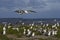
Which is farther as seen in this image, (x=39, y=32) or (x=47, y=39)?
(x=39, y=32)

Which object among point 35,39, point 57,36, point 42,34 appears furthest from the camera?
point 42,34

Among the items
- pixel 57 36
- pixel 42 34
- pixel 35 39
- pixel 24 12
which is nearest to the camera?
pixel 24 12

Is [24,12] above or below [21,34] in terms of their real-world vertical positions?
above

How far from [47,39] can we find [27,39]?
2.77m

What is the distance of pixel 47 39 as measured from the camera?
3070cm

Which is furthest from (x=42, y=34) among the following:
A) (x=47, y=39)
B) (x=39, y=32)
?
(x=47, y=39)

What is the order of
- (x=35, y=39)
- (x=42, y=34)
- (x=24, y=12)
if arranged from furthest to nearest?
(x=42, y=34), (x=35, y=39), (x=24, y=12)

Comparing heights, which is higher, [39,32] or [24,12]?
[24,12]

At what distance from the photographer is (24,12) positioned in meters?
29.5

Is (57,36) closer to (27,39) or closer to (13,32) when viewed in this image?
(27,39)

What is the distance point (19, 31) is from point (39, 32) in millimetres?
2452

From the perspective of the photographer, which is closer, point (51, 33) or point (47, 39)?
point (47, 39)

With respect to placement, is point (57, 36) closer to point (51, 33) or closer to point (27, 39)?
point (51, 33)

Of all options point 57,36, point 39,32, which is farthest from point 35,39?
point 39,32
